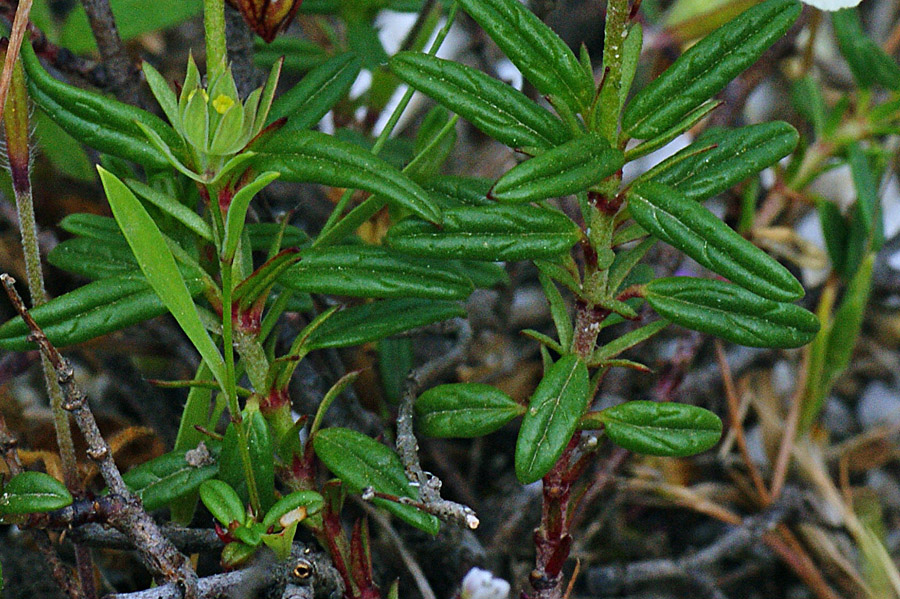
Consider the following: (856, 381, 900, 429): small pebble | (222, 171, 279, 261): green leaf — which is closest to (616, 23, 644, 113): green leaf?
(222, 171, 279, 261): green leaf

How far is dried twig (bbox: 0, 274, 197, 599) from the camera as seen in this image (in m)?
0.99

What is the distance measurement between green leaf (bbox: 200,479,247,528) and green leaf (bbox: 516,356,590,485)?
319mm

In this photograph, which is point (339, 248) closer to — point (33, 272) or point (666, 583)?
point (33, 272)

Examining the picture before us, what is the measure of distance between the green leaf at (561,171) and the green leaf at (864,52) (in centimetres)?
105

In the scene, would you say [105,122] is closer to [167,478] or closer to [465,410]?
[167,478]

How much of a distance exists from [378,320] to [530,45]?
0.40 m

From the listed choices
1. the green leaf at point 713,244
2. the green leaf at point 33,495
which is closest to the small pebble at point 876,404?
the green leaf at point 713,244

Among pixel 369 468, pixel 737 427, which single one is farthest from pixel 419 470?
pixel 737 427

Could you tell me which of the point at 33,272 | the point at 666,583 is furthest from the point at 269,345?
the point at 666,583

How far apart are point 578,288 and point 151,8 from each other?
1.01 metres

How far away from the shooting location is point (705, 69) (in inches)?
39.8

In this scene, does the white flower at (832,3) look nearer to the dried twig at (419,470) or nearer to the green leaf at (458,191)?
the green leaf at (458,191)

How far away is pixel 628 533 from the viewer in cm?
186

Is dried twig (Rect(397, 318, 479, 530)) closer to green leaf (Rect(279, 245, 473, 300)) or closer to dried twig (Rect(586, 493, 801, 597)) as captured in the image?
green leaf (Rect(279, 245, 473, 300))
